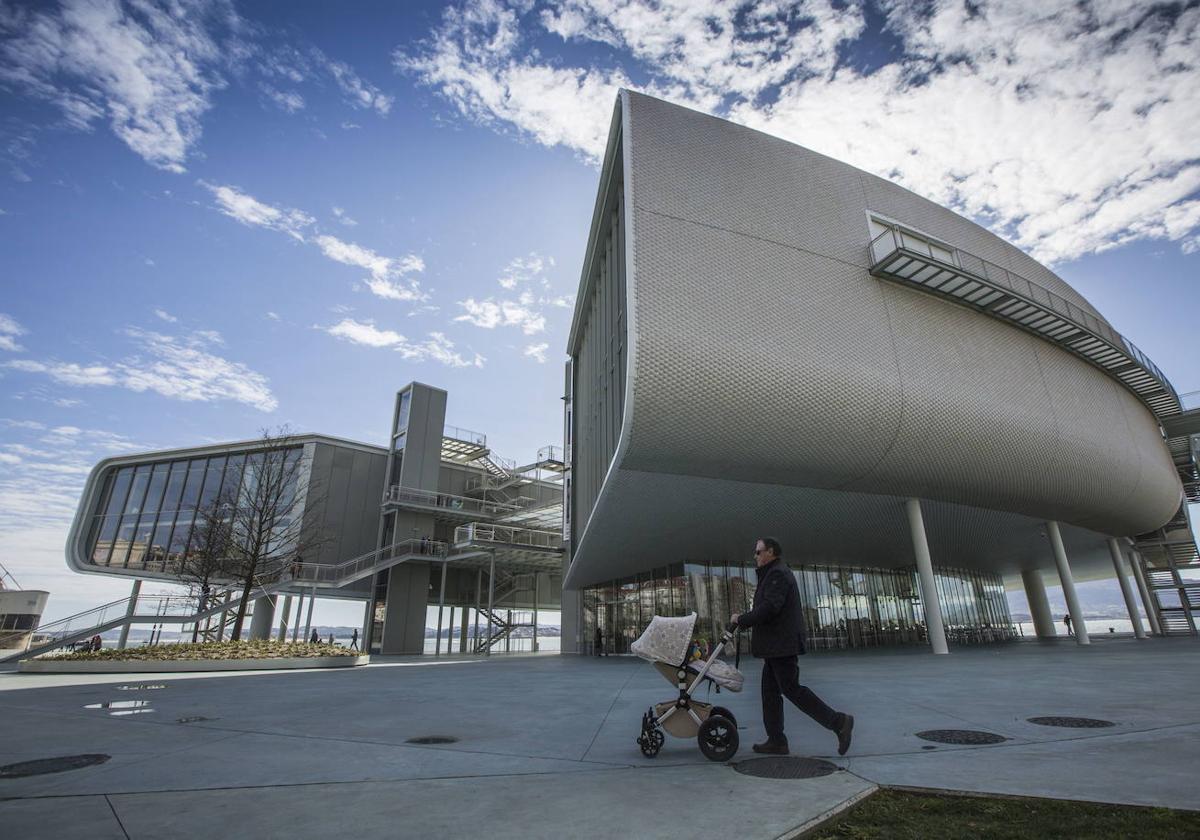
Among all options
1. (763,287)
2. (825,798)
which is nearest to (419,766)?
(825,798)

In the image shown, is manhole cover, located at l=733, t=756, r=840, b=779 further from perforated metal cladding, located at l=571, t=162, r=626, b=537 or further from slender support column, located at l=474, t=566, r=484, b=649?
slender support column, located at l=474, t=566, r=484, b=649

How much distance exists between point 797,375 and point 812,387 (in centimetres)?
57

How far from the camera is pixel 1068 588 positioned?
22.8 m

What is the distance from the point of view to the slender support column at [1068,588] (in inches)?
853

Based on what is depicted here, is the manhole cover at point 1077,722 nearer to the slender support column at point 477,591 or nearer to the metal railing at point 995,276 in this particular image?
the metal railing at point 995,276

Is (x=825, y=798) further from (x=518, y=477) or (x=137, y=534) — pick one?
(x=137, y=534)

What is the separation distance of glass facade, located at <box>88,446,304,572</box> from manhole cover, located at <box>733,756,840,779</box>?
117ft

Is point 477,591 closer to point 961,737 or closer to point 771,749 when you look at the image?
point 771,749

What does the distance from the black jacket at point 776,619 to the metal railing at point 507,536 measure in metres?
24.2

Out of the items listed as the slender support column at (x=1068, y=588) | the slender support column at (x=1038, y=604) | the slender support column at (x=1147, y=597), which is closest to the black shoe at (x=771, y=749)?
the slender support column at (x=1068, y=588)

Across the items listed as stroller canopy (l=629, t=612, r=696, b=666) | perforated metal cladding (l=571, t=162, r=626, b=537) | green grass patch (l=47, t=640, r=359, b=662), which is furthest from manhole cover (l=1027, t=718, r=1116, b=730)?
green grass patch (l=47, t=640, r=359, b=662)

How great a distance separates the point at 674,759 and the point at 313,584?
26750 millimetres

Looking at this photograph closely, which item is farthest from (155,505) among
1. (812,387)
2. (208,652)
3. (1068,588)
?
(1068,588)

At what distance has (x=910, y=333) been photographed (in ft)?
57.5
